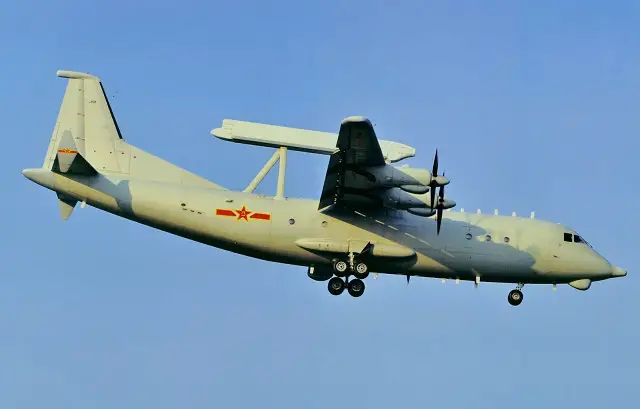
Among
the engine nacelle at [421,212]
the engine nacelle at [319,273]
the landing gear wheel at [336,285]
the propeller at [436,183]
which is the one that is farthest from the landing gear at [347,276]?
the propeller at [436,183]

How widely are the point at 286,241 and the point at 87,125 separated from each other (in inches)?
339

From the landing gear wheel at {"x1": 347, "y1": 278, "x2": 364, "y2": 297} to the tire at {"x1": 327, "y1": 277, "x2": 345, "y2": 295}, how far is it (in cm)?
29

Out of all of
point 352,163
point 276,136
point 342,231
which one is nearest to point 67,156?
point 276,136

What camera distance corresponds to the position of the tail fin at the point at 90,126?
38000 mm

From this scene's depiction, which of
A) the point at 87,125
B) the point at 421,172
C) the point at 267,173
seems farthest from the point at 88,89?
the point at 421,172

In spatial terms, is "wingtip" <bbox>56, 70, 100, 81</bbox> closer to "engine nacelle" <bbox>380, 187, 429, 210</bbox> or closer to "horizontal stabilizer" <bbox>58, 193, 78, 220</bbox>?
"horizontal stabilizer" <bbox>58, 193, 78, 220</bbox>

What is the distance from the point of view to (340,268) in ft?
122

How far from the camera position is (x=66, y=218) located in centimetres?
3641

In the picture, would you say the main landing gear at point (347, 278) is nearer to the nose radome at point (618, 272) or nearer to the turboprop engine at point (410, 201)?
the turboprop engine at point (410, 201)

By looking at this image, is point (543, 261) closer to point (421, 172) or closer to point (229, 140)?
point (421, 172)

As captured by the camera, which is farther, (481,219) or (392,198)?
(481,219)

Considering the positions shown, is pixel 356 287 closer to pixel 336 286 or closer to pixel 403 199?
pixel 336 286

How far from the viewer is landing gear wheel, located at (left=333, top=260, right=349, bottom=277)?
37.1 m

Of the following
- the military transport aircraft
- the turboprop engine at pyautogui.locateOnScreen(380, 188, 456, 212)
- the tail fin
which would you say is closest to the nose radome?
the military transport aircraft
